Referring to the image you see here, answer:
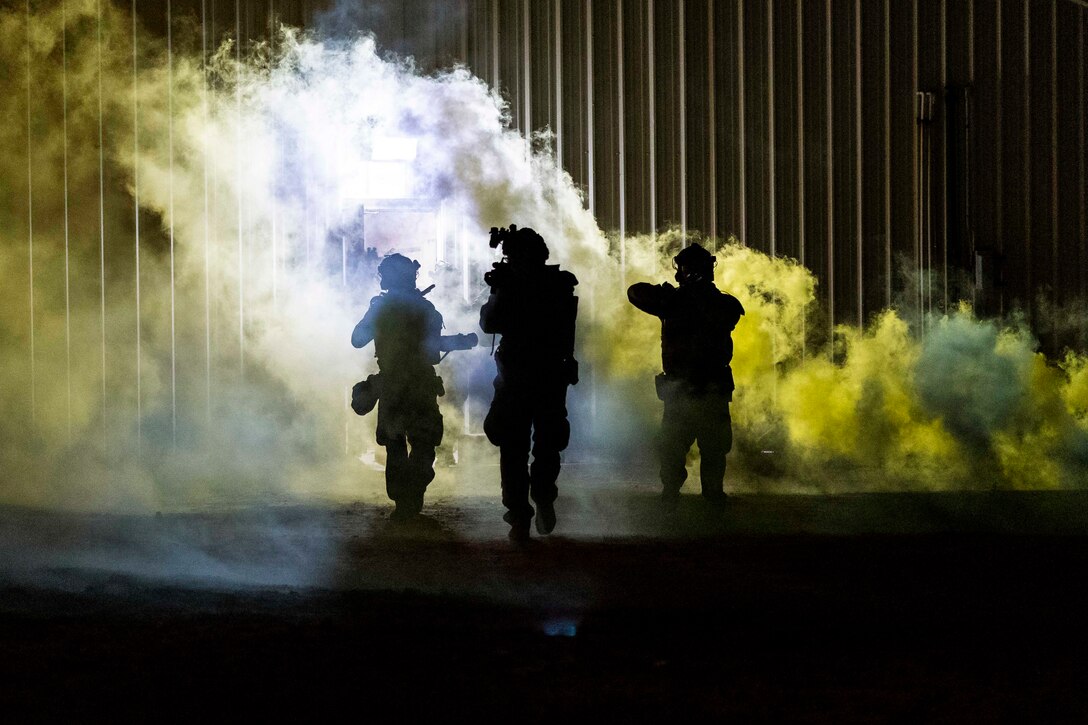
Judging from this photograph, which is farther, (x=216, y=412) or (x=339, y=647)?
(x=216, y=412)

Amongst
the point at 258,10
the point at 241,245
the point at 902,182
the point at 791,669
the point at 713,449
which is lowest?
the point at 791,669

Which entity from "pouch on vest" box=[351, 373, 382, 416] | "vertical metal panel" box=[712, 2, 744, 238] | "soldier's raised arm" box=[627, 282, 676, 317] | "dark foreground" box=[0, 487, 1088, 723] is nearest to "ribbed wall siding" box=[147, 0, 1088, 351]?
"vertical metal panel" box=[712, 2, 744, 238]

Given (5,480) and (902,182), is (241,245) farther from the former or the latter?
(902,182)

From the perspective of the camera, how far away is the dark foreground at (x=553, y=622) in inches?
143

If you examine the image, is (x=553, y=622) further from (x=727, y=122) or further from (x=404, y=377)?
(x=727, y=122)

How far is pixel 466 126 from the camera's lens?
11758 mm

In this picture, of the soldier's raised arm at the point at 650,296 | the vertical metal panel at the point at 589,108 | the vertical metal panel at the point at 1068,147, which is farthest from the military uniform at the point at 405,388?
the vertical metal panel at the point at 1068,147

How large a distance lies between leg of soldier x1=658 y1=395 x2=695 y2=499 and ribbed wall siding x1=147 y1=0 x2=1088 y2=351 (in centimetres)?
471

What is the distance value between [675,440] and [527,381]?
1.43 m

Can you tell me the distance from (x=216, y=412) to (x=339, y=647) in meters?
7.95

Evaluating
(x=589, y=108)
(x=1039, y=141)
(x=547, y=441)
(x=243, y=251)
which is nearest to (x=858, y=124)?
(x=1039, y=141)

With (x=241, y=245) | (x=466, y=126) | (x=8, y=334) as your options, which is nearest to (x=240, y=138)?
(x=241, y=245)

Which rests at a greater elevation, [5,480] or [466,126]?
[466,126]

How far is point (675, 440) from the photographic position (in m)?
7.69
